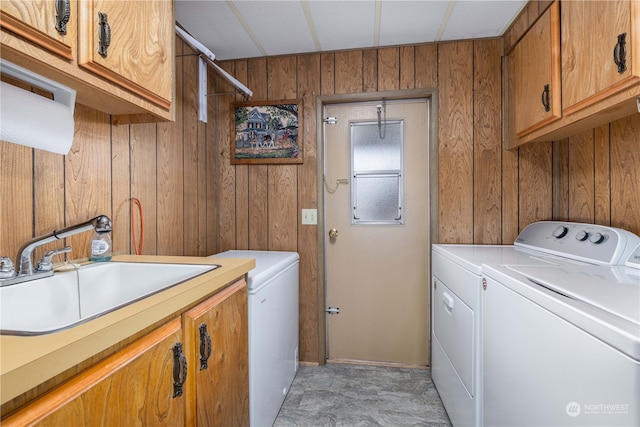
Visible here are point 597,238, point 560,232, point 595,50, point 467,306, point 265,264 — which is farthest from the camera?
point 265,264

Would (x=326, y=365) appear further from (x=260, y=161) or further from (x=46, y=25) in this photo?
(x=46, y=25)

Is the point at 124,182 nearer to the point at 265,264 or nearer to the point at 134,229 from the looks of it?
the point at 134,229

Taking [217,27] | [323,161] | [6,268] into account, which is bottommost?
[6,268]

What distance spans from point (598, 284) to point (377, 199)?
1.47 metres

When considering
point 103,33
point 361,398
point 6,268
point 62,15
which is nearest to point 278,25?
point 103,33

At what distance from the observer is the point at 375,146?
227 cm

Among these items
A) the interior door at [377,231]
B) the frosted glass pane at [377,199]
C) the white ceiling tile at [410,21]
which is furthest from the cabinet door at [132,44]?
the frosted glass pane at [377,199]

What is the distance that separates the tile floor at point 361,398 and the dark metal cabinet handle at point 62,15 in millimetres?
1905

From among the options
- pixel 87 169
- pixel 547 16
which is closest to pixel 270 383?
pixel 87 169

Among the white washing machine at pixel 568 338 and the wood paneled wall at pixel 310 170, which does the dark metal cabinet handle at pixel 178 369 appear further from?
the white washing machine at pixel 568 338

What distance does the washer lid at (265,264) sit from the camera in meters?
1.41

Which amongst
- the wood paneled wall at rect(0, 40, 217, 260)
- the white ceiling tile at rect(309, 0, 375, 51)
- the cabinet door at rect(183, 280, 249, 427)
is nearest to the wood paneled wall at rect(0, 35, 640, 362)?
the wood paneled wall at rect(0, 40, 217, 260)

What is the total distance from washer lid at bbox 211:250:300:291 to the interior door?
42 cm

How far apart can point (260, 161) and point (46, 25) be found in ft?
5.04
